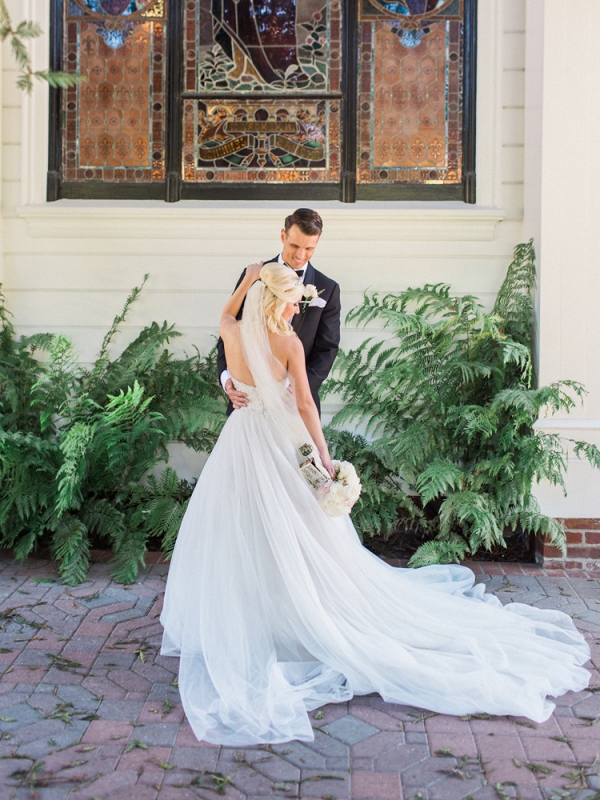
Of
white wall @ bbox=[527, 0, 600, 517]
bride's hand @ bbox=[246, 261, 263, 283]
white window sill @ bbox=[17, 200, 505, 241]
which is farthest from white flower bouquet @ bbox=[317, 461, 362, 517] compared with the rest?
white window sill @ bbox=[17, 200, 505, 241]

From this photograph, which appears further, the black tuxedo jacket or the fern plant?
the fern plant

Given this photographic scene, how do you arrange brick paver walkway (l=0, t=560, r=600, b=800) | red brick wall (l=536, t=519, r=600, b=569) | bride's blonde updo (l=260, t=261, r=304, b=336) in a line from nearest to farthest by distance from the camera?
brick paver walkway (l=0, t=560, r=600, b=800), bride's blonde updo (l=260, t=261, r=304, b=336), red brick wall (l=536, t=519, r=600, b=569)

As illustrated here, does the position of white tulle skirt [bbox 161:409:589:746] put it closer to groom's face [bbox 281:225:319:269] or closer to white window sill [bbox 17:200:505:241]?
groom's face [bbox 281:225:319:269]

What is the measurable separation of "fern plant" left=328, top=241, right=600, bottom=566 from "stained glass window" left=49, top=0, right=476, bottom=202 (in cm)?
99

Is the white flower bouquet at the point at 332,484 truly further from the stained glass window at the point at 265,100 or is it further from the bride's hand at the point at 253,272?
the stained glass window at the point at 265,100

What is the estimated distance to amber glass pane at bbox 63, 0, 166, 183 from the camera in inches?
231

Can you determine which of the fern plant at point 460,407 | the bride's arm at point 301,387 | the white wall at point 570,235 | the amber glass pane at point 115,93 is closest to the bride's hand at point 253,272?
the bride's arm at point 301,387

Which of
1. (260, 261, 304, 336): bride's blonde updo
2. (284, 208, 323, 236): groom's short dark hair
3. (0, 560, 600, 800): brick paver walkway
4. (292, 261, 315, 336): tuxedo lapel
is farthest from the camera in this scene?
(292, 261, 315, 336): tuxedo lapel

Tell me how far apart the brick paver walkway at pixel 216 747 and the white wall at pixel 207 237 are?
9.17ft

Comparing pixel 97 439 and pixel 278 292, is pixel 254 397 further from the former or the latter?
pixel 97 439

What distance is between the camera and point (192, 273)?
19.1 ft

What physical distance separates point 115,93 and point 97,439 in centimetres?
275

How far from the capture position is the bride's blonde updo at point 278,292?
3457 mm

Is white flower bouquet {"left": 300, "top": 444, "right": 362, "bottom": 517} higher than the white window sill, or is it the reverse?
the white window sill
